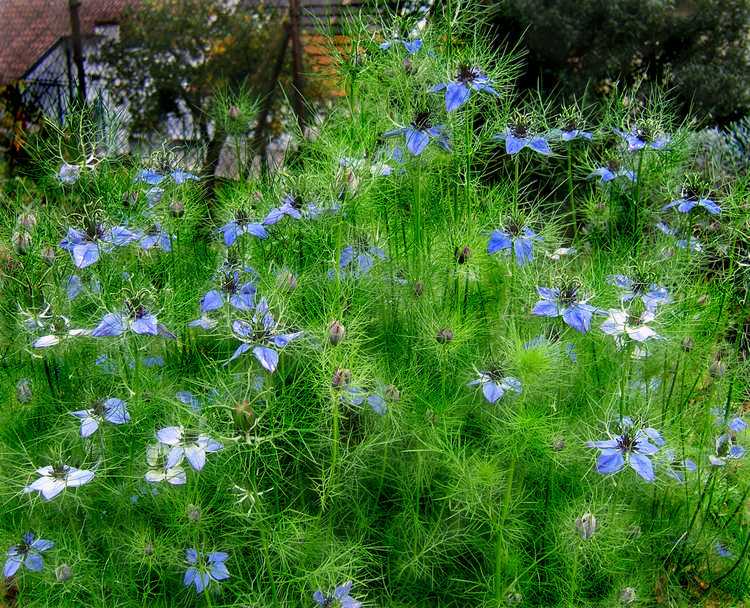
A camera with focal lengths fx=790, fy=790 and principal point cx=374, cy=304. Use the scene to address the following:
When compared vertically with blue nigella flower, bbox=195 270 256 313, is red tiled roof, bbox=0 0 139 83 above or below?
below

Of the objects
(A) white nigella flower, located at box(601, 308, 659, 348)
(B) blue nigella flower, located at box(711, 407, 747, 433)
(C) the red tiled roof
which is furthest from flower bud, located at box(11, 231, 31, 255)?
(C) the red tiled roof

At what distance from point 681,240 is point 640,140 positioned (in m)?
0.31

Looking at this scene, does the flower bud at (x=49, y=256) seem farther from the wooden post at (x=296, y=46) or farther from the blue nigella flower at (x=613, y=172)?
the wooden post at (x=296, y=46)

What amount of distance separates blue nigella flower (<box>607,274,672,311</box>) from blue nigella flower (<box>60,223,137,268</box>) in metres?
0.99

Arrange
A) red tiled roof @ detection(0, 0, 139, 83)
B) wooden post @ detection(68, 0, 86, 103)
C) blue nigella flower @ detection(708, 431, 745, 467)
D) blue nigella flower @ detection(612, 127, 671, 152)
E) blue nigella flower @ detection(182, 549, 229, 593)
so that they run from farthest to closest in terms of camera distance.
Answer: red tiled roof @ detection(0, 0, 139, 83)
wooden post @ detection(68, 0, 86, 103)
blue nigella flower @ detection(612, 127, 671, 152)
blue nigella flower @ detection(708, 431, 745, 467)
blue nigella flower @ detection(182, 549, 229, 593)

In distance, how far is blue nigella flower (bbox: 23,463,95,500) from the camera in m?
1.34

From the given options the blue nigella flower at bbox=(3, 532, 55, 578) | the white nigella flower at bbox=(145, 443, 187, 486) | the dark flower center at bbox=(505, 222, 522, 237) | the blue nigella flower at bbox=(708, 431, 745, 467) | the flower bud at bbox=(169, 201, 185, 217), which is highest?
the dark flower center at bbox=(505, 222, 522, 237)

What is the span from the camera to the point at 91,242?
149 cm

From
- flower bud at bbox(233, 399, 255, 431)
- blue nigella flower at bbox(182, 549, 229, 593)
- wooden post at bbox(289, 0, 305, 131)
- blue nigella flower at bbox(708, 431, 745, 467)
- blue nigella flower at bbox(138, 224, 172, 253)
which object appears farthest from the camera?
wooden post at bbox(289, 0, 305, 131)

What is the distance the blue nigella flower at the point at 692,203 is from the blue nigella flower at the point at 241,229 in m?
0.93

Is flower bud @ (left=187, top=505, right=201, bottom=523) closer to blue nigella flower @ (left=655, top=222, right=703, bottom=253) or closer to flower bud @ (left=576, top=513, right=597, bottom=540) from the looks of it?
flower bud @ (left=576, top=513, right=597, bottom=540)

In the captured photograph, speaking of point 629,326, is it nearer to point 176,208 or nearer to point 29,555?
point 176,208

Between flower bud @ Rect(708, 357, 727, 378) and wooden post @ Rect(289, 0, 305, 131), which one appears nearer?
flower bud @ Rect(708, 357, 727, 378)

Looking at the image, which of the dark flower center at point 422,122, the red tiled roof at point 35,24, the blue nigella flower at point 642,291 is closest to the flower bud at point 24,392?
the dark flower center at point 422,122
